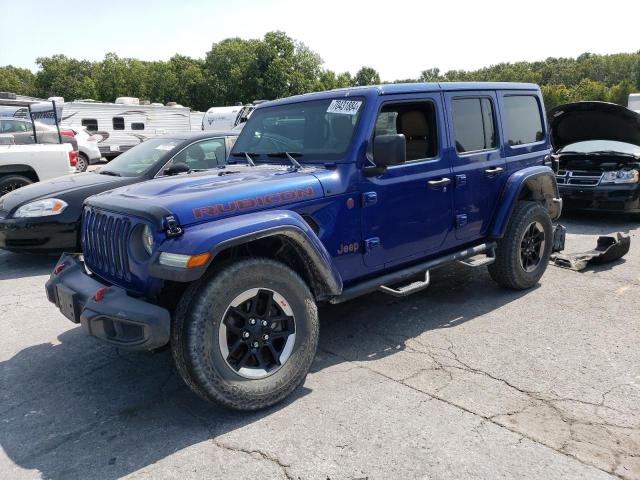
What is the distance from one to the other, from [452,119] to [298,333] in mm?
2284

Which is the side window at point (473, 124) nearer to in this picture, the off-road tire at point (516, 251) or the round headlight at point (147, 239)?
the off-road tire at point (516, 251)

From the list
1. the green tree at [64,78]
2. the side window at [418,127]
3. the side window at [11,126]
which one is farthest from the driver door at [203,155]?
the green tree at [64,78]

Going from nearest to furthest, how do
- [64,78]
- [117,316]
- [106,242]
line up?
[117,316], [106,242], [64,78]

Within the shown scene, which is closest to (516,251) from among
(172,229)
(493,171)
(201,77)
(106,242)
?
(493,171)

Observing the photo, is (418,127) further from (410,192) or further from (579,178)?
(579,178)

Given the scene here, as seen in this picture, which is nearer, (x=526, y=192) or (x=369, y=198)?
(x=369, y=198)

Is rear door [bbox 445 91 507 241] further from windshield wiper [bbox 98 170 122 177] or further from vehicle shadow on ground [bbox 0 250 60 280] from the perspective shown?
vehicle shadow on ground [bbox 0 250 60 280]

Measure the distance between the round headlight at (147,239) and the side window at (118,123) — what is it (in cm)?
2045

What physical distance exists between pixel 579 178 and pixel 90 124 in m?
18.6

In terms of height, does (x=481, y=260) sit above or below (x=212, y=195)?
below

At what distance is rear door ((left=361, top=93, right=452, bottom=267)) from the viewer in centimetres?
377

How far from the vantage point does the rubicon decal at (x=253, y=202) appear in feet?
Result: 9.76

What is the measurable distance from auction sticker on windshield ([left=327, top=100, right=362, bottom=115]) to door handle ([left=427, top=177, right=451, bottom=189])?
82cm

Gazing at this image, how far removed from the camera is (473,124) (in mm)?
4551
